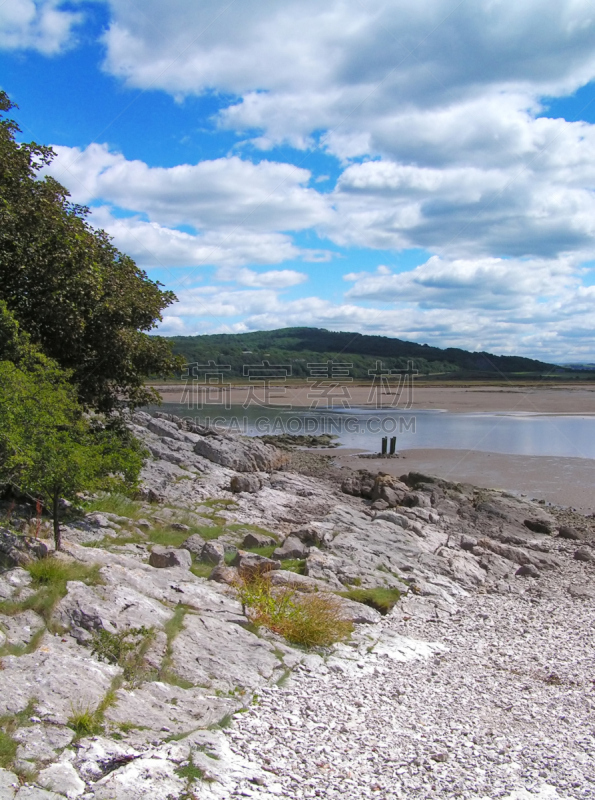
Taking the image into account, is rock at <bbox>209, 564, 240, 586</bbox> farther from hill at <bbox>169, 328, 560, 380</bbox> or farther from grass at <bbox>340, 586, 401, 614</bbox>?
hill at <bbox>169, 328, 560, 380</bbox>

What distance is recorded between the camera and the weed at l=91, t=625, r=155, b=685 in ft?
23.2

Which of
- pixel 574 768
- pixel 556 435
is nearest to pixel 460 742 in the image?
pixel 574 768

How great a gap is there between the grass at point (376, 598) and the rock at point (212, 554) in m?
2.30

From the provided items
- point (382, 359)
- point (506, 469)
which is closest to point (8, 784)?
point (506, 469)

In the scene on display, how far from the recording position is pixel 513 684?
8.74 metres

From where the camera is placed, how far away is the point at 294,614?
9.22 metres

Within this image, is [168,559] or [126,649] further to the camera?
[168,559]

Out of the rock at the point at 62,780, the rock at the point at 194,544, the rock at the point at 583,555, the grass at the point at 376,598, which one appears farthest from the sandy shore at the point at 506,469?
the rock at the point at 62,780

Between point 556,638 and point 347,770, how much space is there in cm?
618

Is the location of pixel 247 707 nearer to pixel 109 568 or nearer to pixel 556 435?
pixel 109 568

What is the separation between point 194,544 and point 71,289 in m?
5.38

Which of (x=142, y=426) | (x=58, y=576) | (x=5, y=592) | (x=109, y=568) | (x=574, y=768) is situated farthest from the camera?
(x=142, y=426)

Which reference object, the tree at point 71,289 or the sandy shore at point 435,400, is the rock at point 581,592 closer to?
the tree at point 71,289

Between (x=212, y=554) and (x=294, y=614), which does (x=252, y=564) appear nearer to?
(x=212, y=554)
